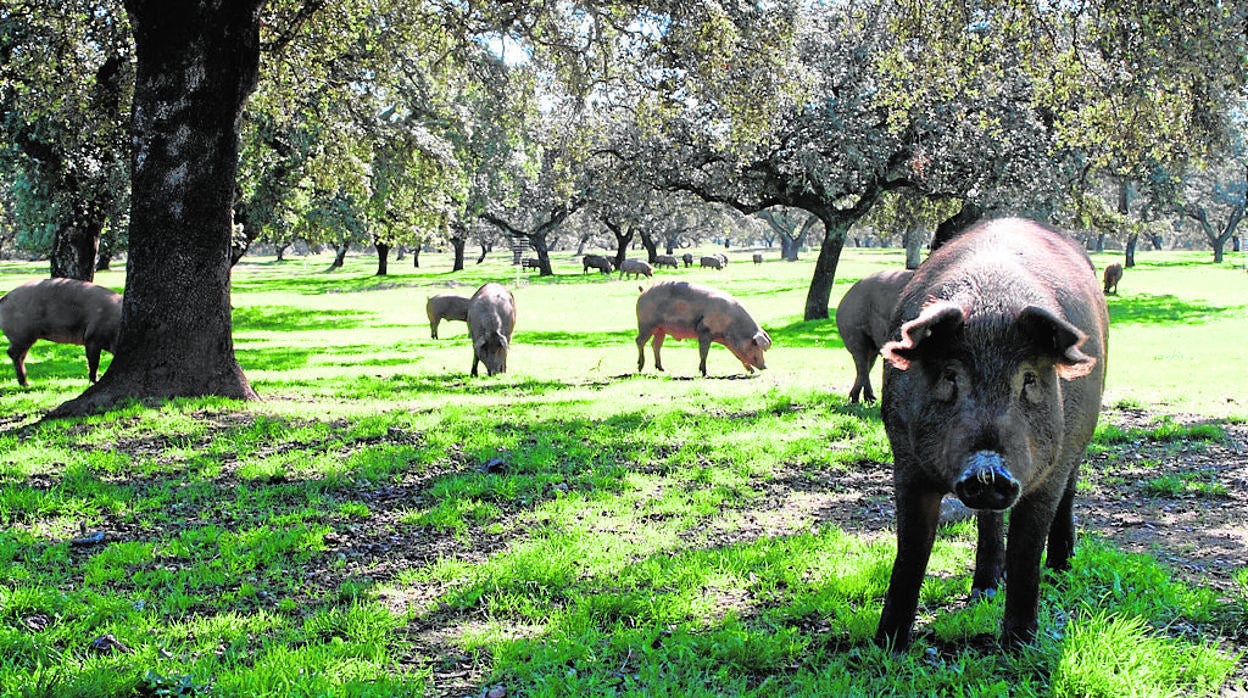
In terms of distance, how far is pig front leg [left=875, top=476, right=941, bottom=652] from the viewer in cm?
392

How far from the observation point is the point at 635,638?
434cm

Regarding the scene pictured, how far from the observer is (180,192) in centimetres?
916

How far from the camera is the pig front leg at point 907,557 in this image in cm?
392

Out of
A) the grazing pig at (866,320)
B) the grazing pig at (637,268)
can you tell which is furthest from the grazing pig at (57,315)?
the grazing pig at (637,268)

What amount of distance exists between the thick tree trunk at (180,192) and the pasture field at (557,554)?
668mm

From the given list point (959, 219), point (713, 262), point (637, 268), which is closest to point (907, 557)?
point (959, 219)

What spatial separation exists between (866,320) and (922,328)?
7.94 meters

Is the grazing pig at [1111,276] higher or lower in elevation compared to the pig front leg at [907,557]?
higher

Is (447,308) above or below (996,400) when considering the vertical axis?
below

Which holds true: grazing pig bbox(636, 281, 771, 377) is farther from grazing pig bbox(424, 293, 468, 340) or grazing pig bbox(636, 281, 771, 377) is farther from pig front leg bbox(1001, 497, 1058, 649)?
pig front leg bbox(1001, 497, 1058, 649)

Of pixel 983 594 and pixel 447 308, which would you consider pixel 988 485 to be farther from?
pixel 447 308

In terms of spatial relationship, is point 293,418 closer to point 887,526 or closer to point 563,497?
point 563,497

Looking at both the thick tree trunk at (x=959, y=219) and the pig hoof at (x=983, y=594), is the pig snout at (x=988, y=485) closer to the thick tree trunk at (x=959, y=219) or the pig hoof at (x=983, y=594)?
the pig hoof at (x=983, y=594)

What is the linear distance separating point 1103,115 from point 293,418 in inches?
384
